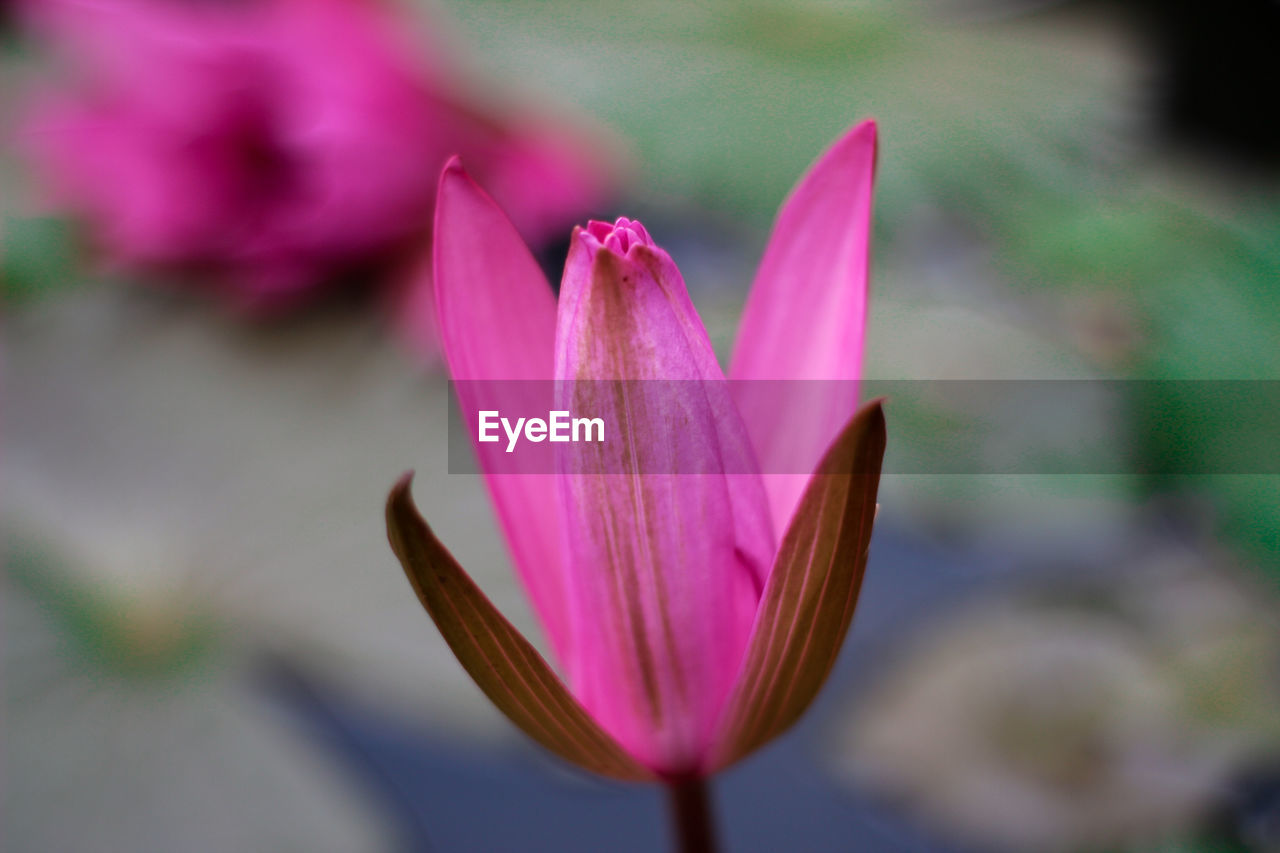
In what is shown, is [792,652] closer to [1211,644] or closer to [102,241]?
[1211,644]

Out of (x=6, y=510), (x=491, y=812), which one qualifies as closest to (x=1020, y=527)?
(x=491, y=812)

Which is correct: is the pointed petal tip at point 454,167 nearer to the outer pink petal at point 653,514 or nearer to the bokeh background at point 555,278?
the outer pink petal at point 653,514

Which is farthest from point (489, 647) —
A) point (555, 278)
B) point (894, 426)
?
point (555, 278)

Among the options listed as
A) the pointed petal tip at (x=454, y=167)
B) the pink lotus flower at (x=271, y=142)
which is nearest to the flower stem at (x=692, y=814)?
the pointed petal tip at (x=454, y=167)

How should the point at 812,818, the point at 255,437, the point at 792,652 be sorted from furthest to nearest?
the point at 255,437 < the point at 812,818 < the point at 792,652

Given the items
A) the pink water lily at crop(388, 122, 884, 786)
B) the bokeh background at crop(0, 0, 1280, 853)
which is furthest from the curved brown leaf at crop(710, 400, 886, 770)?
the bokeh background at crop(0, 0, 1280, 853)

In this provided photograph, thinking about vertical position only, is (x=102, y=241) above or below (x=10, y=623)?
above
